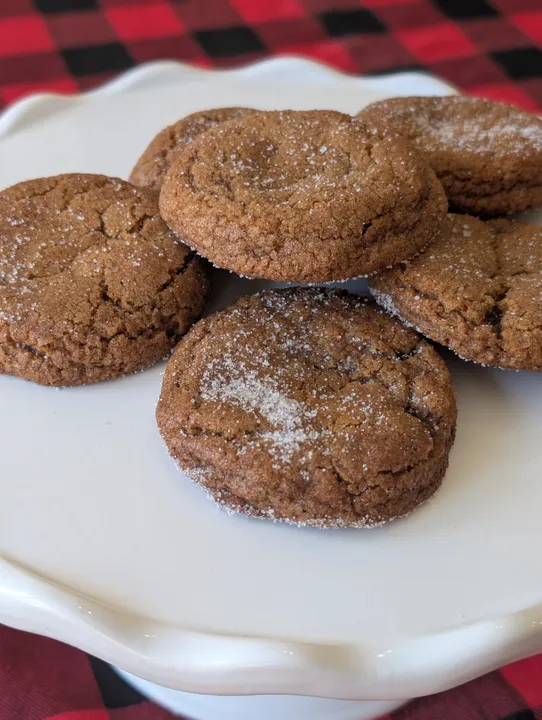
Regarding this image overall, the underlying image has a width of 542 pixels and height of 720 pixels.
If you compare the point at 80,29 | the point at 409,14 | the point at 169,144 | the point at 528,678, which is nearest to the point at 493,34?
the point at 409,14

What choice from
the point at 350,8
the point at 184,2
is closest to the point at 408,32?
the point at 350,8

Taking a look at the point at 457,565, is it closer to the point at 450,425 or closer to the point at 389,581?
the point at 389,581

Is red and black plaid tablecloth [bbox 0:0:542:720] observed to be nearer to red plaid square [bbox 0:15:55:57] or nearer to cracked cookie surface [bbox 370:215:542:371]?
red plaid square [bbox 0:15:55:57]

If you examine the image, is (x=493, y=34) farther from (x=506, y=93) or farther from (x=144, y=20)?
(x=144, y=20)

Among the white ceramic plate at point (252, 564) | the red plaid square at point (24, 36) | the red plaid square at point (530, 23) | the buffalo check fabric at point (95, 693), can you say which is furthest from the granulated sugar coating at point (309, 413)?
the red plaid square at point (530, 23)

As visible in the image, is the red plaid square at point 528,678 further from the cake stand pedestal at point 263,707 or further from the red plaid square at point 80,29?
the red plaid square at point 80,29

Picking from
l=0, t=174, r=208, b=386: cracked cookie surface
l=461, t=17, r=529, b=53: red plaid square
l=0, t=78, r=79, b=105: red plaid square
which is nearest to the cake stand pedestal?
l=0, t=174, r=208, b=386: cracked cookie surface
